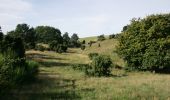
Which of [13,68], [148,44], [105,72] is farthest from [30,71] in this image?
[148,44]

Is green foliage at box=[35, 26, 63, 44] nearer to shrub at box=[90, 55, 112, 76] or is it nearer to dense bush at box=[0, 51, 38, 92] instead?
shrub at box=[90, 55, 112, 76]

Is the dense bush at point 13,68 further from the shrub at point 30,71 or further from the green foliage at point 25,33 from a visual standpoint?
the green foliage at point 25,33

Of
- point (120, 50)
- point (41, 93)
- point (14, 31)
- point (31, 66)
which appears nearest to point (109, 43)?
point (14, 31)

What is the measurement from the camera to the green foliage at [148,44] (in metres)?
51.7

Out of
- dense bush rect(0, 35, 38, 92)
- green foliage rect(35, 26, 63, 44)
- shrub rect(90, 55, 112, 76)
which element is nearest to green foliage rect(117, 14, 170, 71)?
shrub rect(90, 55, 112, 76)

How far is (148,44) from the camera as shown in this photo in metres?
52.9

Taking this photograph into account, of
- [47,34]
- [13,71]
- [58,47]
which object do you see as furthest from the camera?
[47,34]

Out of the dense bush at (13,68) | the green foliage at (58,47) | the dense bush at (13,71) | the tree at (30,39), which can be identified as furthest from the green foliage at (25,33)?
the dense bush at (13,71)

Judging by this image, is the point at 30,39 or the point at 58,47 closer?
the point at 58,47

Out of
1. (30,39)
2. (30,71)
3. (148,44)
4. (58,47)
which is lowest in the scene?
(30,71)

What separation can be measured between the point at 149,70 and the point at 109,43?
2048 inches

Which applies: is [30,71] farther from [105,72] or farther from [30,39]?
[30,39]

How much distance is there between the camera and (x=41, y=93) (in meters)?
24.5

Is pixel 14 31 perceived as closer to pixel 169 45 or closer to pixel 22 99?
pixel 169 45
